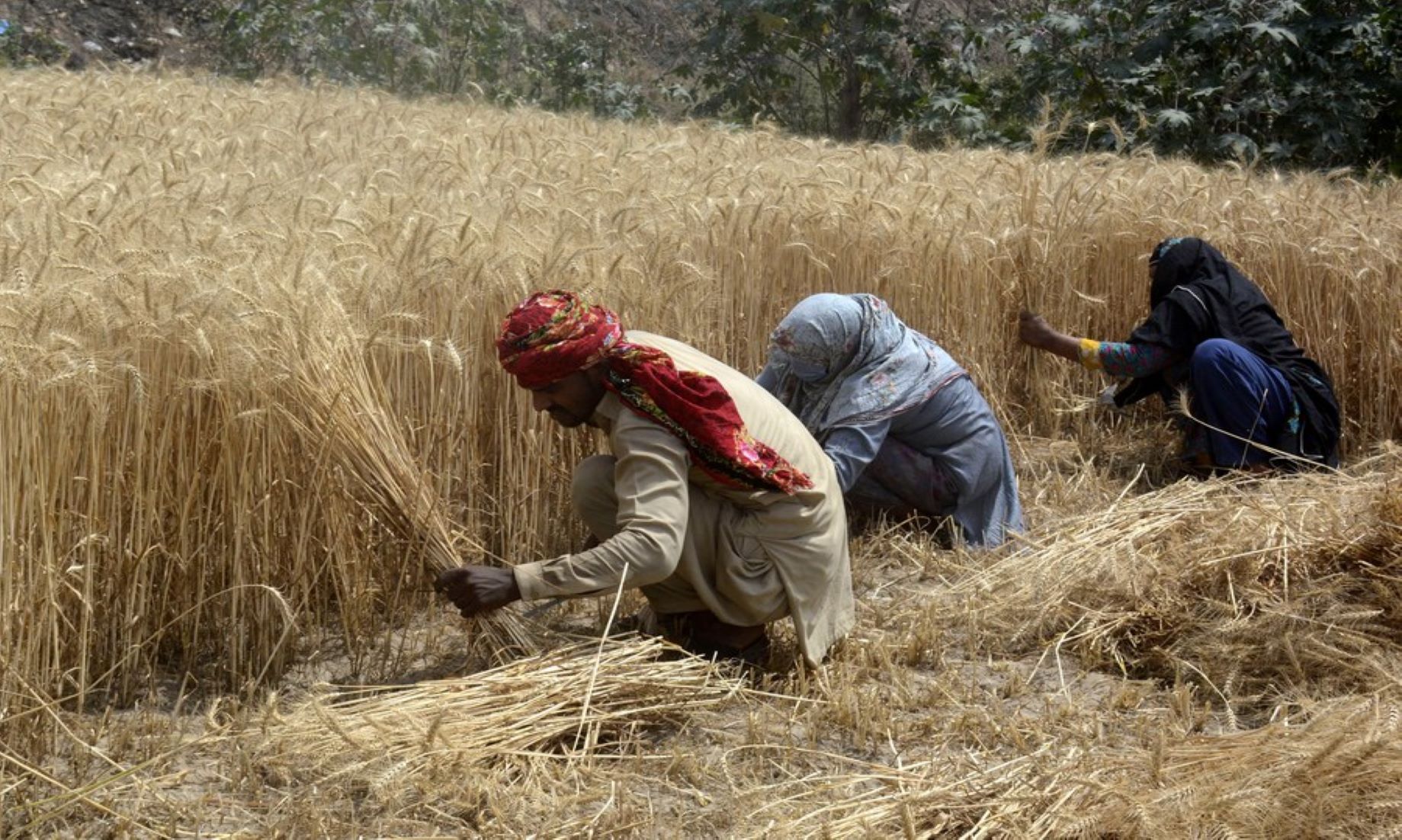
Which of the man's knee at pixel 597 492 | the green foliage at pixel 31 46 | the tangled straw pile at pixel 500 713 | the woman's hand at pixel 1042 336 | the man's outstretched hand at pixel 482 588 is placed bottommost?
the tangled straw pile at pixel 500 713

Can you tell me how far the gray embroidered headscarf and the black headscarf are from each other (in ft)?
3.16

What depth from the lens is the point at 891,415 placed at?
380cm

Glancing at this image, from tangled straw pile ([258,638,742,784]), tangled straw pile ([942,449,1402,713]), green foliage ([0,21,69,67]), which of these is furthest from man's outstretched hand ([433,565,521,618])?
green foliage ([0,21,69,67])

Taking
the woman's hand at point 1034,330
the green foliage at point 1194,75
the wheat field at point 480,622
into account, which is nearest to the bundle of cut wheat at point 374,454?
the wheat field at point 480,622

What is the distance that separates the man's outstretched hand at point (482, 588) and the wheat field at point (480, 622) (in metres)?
0.13

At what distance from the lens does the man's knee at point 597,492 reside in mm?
2969

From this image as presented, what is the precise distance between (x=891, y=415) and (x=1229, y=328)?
130cm

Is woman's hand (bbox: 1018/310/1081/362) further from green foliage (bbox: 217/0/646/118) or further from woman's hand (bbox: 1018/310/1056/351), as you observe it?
green foliage (bbox: 217/0/646/118)

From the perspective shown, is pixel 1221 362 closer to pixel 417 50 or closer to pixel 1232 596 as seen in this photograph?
pixel 1232 596

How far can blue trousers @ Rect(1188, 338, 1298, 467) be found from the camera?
433 cm

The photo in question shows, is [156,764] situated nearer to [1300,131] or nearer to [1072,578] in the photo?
[1072,578]

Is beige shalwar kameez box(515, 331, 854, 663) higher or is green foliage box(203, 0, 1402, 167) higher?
green foliage box(203, 0, 1402, 167)

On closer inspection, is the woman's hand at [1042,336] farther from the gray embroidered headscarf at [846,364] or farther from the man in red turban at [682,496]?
the man in red turban at [682,496]

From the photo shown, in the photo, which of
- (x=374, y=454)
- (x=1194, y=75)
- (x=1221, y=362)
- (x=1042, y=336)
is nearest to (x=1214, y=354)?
(x=1221, y=362)
